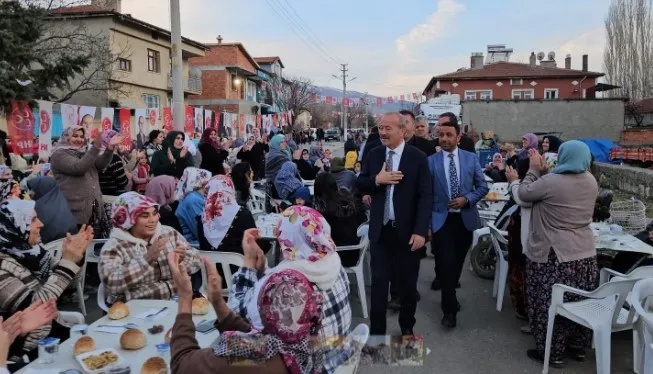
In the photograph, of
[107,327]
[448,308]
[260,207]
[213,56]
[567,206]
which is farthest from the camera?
[213,56]

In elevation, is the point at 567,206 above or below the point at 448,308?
above

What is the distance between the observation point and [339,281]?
7.02 ft

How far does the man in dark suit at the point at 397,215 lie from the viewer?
155 inches

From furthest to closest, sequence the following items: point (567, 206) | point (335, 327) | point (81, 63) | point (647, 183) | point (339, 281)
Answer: point (81, 63) → point (647, 183) → point (567, 206) → point (339, 281) → point (335, 327)

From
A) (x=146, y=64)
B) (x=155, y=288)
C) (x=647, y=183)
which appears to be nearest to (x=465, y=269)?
(x=155, y=288)

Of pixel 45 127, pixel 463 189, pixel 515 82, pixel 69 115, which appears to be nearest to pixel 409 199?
pixel 463 189

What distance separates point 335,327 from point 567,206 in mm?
2395

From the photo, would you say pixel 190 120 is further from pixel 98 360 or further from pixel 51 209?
pixel 98 360

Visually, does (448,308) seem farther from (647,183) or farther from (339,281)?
(647,183)

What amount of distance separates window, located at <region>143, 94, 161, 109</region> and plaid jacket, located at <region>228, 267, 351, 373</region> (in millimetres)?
25166

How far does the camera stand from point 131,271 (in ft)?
10.8

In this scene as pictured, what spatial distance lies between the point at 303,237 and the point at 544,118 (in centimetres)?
2647

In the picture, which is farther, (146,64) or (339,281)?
(146,64)

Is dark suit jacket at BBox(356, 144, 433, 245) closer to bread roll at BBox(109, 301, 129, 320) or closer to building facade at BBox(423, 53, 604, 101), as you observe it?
bread roll at BBox(109, 301, 129, 320)
